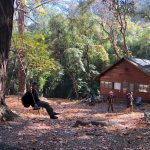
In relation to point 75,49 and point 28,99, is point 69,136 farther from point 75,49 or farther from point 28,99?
point 75,49

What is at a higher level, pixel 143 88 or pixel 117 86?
pixel 117 86

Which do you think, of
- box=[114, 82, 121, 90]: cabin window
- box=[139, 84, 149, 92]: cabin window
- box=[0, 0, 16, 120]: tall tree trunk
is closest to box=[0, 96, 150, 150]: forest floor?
box=[0, 0, 16, 120]: tall tree trunk

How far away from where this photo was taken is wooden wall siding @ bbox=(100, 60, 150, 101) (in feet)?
113

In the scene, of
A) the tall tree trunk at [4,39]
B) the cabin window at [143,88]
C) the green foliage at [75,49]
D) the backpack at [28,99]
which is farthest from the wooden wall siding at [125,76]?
the tall tree trunk at [4,39]

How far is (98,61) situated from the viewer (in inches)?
1903

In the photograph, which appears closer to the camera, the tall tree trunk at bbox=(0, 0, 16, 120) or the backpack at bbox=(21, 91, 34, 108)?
the tall tree trunk at bbox=(0, 0, 16, 120)

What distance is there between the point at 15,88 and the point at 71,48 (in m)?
10.3

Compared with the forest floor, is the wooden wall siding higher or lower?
higher

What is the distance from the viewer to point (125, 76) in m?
36.7

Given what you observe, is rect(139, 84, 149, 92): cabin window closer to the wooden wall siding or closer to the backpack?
the wooden wall siding

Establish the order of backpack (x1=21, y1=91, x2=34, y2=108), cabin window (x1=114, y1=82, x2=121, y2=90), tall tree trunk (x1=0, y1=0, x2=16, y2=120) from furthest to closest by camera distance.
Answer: cabin window (x1=114, y1=82, x2=121, y2=90) < backpack (x1=21, y1=91, x2=34, y2=108) < tall tree trunk (x1=0, y1=0, x2=16, y2=120)

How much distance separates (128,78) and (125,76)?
492 mm

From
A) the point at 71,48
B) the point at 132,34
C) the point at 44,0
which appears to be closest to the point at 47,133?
the point at 44,0

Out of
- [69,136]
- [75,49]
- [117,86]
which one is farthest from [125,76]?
[69,136]
